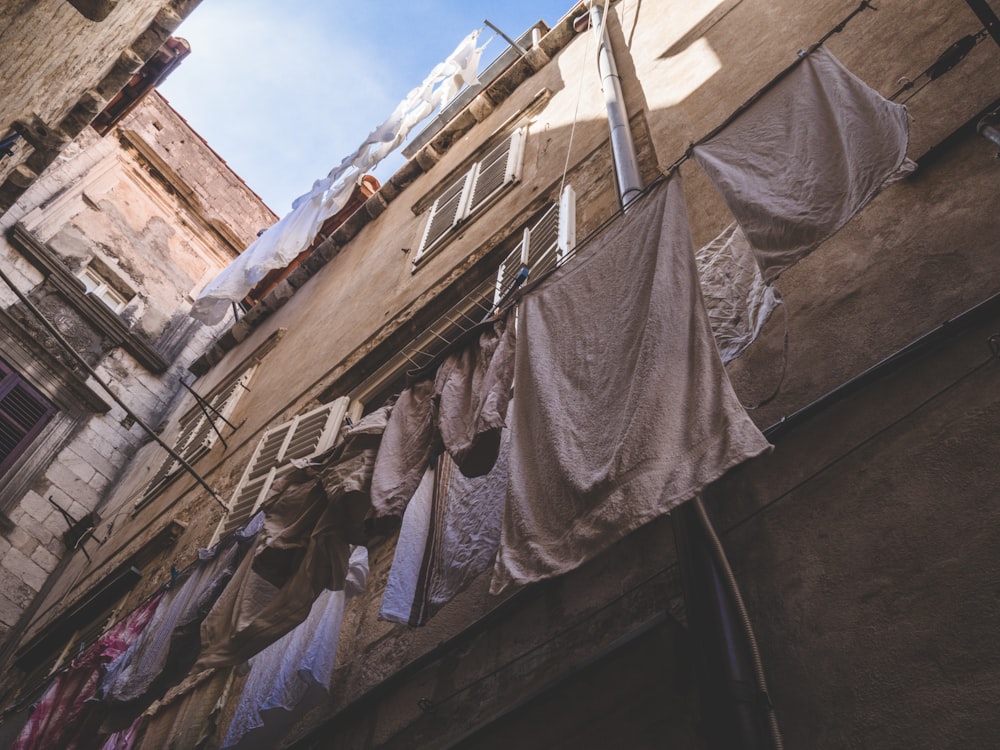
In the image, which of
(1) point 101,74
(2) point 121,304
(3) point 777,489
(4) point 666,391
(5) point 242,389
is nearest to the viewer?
(4) point 666,391

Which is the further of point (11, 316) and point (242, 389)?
point (11, 316)

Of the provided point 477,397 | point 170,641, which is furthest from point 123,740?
point 477,397

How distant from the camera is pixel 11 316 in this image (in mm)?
12250

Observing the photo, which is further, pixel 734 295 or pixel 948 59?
pixel 948 59

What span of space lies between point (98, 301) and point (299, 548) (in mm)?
12312

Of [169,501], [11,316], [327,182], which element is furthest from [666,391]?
[11,316]

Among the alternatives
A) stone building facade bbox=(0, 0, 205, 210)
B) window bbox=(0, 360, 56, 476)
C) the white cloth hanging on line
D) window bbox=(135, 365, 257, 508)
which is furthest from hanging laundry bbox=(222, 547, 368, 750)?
window bbox=(0, 360, 56, 476)

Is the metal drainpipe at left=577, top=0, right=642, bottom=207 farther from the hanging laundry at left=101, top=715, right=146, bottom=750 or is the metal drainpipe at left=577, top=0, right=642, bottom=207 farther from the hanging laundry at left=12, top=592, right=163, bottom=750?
the hanging laundry at left=101, top=715, right=146, bottom=750

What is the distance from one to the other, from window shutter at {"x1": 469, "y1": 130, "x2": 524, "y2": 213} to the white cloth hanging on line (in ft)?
8.13

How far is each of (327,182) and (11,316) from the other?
5.31 metres

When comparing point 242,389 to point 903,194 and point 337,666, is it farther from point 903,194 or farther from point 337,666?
point 903,194

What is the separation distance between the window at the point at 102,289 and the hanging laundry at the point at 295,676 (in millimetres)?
12061

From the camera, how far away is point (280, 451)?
8.22 m

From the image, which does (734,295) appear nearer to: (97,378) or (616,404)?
(616,404)
